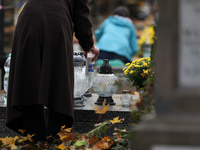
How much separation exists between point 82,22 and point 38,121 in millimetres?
896

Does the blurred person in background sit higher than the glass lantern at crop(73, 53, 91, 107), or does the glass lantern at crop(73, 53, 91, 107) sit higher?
the blurred person in background

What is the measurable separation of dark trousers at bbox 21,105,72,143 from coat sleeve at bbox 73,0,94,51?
0.69 metres

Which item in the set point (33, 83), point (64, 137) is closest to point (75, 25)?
point (33, 83)

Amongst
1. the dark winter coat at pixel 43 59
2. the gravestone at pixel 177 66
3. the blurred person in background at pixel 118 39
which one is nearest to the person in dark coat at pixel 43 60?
the dark winter coat at pixel 43 59

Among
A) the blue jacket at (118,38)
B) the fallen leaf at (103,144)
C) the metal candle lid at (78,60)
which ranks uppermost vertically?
the blue jacket at (118,38)

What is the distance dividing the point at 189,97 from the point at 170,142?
221 millimetres

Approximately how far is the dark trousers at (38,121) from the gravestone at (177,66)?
1.55 meters

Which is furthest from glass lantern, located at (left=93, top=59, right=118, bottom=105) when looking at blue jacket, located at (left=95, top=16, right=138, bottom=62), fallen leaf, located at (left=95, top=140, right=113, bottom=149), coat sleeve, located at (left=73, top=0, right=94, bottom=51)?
blue jacket, located at (left=95, top=16, right=138, bottom=62)

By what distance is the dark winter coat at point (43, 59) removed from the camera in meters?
3.19

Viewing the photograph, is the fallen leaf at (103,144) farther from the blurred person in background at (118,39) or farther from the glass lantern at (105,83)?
the blurred person in background at (118,39)

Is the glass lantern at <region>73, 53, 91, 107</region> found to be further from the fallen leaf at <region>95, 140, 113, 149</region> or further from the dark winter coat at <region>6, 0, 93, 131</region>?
the fallen leaf at <region>95, 140, 113, 149</region>

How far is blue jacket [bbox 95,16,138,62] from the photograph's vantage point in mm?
7543

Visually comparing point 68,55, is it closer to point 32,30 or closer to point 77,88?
Result: point 32,30

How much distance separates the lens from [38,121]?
3375 millimetres
